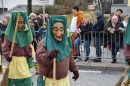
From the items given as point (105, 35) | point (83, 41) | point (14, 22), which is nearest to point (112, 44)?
point (105, 35)

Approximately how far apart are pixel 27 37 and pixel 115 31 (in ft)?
12.8

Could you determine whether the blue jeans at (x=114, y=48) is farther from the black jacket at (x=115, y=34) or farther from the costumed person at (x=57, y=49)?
the costumed person at (x=57, y=49)

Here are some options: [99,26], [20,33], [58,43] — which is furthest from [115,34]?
[58,43]

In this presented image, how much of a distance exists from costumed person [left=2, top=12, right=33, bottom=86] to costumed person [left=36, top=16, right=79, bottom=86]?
140 centimetres

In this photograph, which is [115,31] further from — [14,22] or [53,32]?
[53,32]

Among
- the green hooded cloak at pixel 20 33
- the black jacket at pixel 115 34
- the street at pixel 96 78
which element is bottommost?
the street at pixel 96 78

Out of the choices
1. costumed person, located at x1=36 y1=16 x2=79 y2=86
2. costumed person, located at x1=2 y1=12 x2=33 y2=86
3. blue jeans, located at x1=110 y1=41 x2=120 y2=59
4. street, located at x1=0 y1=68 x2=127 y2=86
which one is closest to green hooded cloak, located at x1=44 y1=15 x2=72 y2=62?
costumed person, located at x1=36 y1=16 x2=79 y2=86

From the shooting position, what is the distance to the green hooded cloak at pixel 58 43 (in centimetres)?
376

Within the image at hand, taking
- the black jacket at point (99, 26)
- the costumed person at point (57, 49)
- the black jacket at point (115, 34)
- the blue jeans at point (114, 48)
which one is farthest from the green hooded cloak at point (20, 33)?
the blue jeans at point (114, 48)

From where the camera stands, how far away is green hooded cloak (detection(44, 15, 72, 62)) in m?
3.76

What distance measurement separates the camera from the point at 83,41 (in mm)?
9445

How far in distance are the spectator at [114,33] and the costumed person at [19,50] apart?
389cm

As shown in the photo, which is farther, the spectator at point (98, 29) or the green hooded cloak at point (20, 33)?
the spectator at point (98, 29)

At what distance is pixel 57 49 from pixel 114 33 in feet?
17.1
